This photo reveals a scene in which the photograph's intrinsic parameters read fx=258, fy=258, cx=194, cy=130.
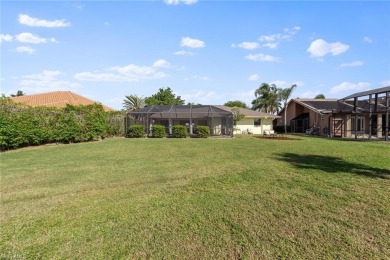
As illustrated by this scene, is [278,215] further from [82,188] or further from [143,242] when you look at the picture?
[82,188]

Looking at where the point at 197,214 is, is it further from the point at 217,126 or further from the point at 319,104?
the point at 319,104

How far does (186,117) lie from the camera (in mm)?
26875

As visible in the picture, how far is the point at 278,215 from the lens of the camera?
4.04 meters

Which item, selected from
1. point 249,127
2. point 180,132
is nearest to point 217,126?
point 180,132

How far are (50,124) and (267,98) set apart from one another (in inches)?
1316

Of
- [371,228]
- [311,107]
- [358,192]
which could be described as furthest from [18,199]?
[311,107]

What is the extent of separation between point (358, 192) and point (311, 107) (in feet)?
92.4

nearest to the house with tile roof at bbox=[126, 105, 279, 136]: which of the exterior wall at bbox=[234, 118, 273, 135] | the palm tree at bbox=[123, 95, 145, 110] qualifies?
the exterior wall at bbox=[234, 118, 273, 135]

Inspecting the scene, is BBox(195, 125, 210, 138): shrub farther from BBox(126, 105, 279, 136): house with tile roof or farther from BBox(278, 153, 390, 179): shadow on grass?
BBox(278, 153, 390, 179): shadow on grass

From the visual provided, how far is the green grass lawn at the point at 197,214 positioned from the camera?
10.1 ft

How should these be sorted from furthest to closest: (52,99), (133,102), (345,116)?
(133,102), (52,99), (345,116)

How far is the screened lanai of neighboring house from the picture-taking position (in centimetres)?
2472

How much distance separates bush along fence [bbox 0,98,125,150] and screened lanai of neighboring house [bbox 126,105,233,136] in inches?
120

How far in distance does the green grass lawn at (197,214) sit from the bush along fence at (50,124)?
7634mm
